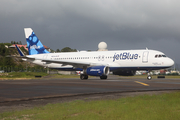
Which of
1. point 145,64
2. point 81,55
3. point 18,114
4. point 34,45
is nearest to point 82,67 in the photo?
point 81,55

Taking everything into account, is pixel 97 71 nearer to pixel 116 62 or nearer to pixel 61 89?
pixel 116 62

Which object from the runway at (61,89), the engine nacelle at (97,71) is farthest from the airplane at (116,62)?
the runway at (61,89)

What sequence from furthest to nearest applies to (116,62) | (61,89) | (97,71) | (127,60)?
1. (116,62)
2. (127,60)
3. (97,71)
4. (61,89)

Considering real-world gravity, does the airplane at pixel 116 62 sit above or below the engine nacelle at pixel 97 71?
above

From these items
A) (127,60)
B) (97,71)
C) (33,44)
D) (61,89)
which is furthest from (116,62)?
(61,89)

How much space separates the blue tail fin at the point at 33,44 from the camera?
44.1 metres

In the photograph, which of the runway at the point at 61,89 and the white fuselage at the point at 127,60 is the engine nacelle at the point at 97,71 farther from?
the runway at the point at 61,89

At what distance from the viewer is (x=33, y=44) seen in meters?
44.5

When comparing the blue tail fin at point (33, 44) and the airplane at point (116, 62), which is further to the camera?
the blue tail fin at point (33, 44)

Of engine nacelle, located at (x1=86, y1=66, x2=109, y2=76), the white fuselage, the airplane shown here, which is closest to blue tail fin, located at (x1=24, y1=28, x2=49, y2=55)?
the airplane

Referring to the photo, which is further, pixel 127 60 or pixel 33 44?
pixel 33 44

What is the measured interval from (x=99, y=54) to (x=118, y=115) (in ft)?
99.5

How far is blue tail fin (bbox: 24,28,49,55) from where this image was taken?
44.1 meters

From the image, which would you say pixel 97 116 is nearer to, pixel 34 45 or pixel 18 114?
pixel 18 114
